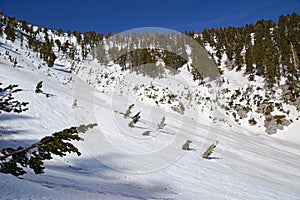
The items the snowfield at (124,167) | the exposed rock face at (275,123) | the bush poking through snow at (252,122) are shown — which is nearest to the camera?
the snowfield at (124,167)

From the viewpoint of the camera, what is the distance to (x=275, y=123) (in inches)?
944

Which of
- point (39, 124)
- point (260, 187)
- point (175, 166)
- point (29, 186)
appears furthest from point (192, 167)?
point (29, 186)

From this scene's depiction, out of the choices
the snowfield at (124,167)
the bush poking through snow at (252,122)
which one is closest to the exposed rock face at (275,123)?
the bush poking through snow at (252,122)

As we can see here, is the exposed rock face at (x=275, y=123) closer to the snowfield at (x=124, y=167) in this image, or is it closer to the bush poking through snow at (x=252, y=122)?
the bush poking through snow at (x=252, y=122)

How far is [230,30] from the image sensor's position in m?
58.1

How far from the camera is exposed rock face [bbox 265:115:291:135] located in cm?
2347

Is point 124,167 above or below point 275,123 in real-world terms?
below

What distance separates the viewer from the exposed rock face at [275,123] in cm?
2347

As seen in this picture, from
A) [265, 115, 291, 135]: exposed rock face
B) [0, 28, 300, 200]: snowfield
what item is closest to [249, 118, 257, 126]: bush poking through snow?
[265, 115, 291, 135]: exposed rock face

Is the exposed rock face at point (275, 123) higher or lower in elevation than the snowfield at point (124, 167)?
higher

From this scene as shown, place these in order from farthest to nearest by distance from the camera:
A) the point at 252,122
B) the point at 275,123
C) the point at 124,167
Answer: the point at 252,122, the point at 275,123, the point at 124,167

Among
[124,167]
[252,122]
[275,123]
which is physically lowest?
[124,167]

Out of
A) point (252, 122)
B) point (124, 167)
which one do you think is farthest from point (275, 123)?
point (124, 167)

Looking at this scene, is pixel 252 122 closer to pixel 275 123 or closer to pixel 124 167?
pixel 275 123
